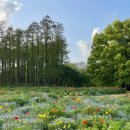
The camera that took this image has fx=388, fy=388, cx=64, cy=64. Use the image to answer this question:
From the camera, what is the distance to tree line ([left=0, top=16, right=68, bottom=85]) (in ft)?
230

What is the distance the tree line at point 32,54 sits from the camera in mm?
70188

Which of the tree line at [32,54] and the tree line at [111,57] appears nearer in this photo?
the tree line at [111,57]

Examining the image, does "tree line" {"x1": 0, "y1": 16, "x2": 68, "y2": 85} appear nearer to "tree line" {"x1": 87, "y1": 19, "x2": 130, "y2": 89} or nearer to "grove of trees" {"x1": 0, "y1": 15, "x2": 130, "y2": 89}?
"grove of trees" {"x1": 0, "y1": 15, "x2": 130, "y2": 89}

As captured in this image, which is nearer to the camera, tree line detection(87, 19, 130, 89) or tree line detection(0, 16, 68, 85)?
tree line detection(87, 19, 130, 89)

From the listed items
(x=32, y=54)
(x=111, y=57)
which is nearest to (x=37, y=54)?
(x=32, y=54)

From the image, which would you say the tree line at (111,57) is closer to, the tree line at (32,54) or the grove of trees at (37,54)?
the grove of trees at (37,54)

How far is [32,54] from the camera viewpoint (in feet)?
235

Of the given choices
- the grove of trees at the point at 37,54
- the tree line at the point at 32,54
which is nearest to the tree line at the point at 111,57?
the grove of trees at the point at 37,54

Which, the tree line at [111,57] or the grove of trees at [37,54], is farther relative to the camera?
the grove of trees at [37,54]

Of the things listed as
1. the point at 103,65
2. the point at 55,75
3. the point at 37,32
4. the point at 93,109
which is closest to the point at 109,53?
the point at 103,65

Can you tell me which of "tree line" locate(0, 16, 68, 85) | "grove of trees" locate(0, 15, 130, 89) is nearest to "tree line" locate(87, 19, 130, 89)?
"grove of trees" locate(0, 15, 130, 89)

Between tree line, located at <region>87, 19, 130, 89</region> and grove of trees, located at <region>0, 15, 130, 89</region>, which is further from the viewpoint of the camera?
grove of trees, located at <region>0, 15, 130, 89</region>

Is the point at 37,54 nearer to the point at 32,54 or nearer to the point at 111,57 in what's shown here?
the point at 32,54

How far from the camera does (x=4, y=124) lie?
10.5 m
